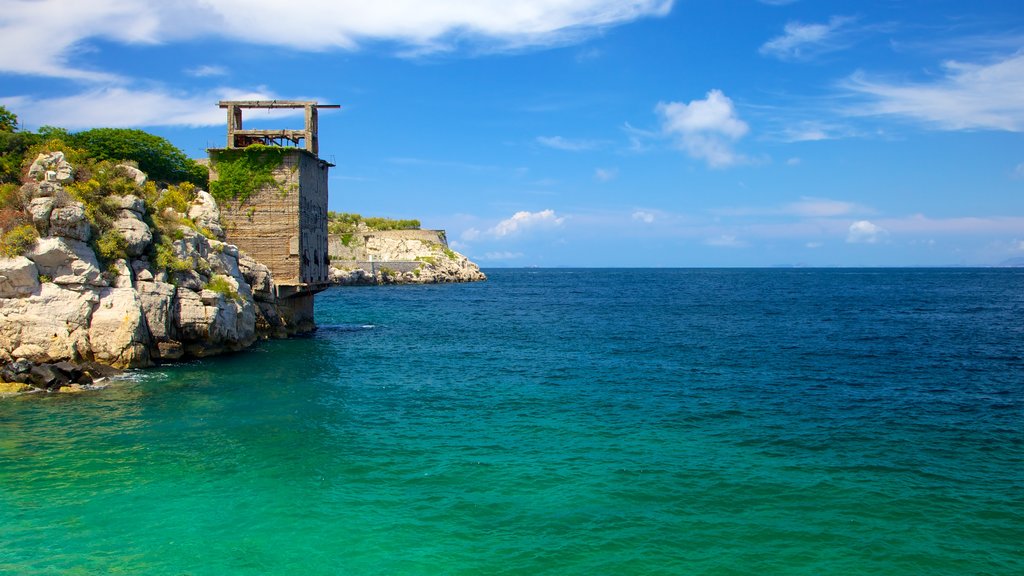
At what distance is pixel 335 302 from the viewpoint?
81500mm

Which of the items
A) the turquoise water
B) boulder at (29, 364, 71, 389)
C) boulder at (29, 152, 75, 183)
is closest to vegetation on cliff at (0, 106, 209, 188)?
boulder at (29, 152, 75, 183)

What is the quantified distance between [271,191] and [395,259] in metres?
96.5

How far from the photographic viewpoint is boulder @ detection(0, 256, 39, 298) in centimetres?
2739

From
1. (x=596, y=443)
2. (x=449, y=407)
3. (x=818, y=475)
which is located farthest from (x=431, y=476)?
(x=818, y=475)

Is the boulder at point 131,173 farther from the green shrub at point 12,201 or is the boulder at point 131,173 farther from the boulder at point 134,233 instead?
the green shrub at point 12,201

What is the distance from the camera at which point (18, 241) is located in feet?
91.5

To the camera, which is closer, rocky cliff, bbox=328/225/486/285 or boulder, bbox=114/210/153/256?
boulder, bbox=114/210/153/256

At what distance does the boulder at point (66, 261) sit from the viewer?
28.3 metres

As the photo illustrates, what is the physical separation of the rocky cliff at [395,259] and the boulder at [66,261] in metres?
93.3

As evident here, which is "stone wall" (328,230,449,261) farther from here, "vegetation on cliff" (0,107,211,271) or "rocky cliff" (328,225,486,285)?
"vegetation on cliff" (0,107,211,271)

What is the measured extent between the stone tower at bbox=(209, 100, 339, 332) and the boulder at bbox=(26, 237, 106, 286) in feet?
42.0

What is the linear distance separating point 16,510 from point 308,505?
246 inches

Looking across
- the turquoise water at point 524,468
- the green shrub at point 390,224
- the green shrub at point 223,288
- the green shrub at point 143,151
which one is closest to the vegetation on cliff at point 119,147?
the green shrub at point 143,151

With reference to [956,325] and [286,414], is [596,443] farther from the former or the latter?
[956,325]
